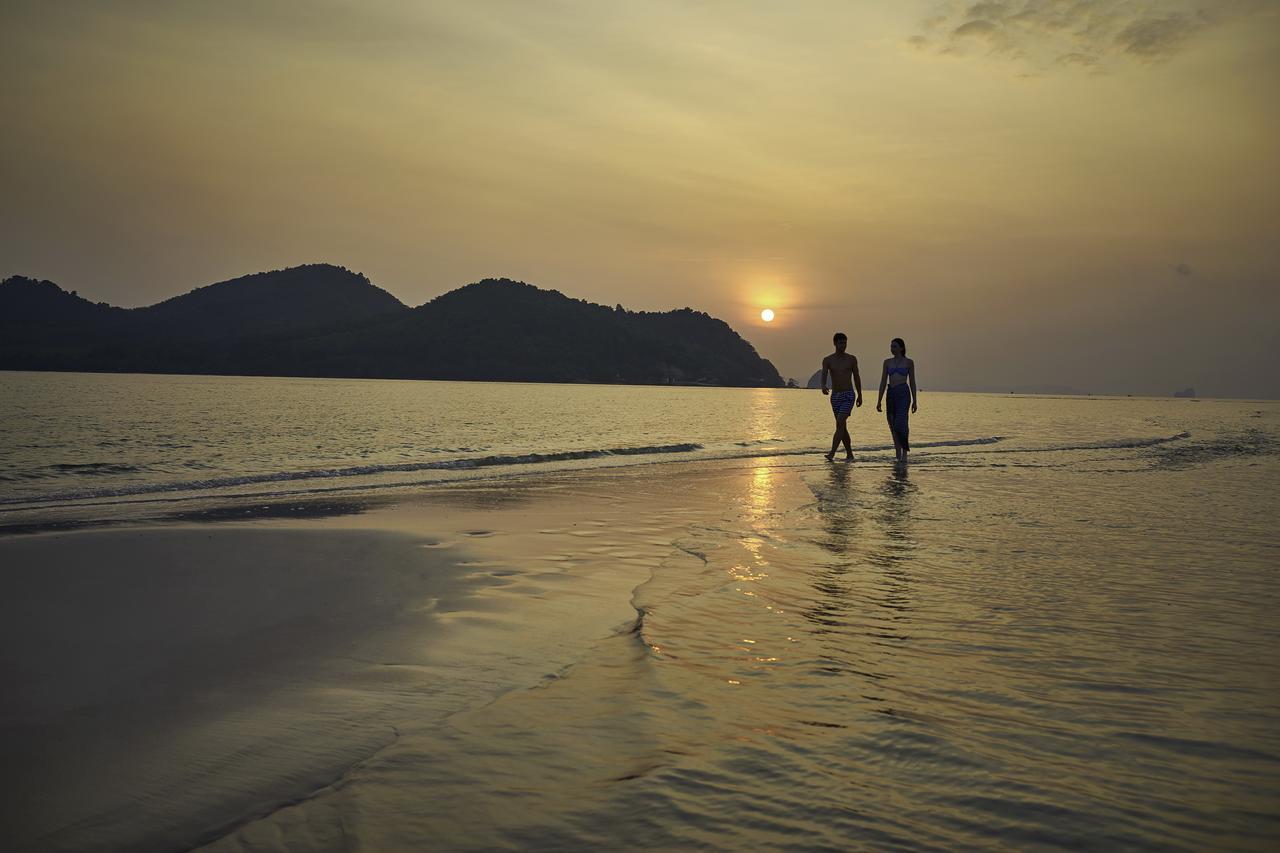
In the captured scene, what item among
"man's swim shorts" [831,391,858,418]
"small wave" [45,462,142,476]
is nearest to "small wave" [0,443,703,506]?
"small wave" [45,462,142,476]

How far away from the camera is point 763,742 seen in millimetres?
3635

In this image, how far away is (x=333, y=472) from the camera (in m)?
18.3

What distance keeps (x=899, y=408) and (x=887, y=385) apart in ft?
2.18

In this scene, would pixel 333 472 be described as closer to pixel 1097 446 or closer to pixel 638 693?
pixel 638 693

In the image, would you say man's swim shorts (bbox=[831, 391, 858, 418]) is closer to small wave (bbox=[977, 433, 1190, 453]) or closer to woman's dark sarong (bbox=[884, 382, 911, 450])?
woman's dark sarong (bbox=[884, 382, 911, 450])

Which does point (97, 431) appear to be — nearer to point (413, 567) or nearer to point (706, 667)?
point (413, 567)

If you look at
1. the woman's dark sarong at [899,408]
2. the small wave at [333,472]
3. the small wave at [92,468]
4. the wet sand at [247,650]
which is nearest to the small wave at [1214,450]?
the woman's dark sarong at [899,408]

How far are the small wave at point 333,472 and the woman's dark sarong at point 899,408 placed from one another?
8.58 metres

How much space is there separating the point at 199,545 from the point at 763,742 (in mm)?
7801

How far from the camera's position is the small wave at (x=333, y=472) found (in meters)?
14.6

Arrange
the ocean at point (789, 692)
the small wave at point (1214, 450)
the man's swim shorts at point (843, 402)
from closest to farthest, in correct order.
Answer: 1. the ocean at point (789, 692)
2. the man's swim shorts at point (843, 402)
3. the small wave at point (1214, 450)

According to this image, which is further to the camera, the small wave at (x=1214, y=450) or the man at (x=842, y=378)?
the small wave at (x=1214, y=450)

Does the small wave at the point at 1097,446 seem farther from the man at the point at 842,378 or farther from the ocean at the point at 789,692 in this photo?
the ocean at the point at 789,692

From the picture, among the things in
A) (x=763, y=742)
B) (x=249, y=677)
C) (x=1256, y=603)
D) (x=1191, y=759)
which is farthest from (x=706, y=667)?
(x=1256, y=603)
